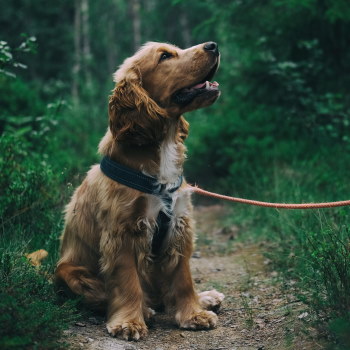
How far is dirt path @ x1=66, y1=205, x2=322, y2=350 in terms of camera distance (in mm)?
3150

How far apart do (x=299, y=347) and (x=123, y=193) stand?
1458 mm

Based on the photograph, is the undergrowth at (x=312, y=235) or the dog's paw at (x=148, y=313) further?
the dog's paw at (x=148, y=313)

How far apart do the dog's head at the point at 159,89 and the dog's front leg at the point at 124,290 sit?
80cm

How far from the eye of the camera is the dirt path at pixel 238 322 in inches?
124

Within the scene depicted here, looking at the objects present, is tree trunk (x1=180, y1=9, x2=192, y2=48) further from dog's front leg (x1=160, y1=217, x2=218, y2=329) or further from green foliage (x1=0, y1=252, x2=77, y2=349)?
green foliage (x1=0, y1=252, x2=77, y2=349)

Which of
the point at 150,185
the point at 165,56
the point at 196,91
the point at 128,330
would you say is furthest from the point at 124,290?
the point at 165,56

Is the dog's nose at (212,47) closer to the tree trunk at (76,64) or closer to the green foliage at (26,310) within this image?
the green foliage at (26,310)

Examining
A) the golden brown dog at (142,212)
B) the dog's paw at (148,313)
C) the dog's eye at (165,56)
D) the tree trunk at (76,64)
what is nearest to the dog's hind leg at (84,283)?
the golden brown dog at (142,212)

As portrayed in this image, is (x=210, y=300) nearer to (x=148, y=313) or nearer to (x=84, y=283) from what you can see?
(x=148, y=313)

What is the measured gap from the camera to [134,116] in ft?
11.6

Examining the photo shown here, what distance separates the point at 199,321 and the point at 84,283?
855mm

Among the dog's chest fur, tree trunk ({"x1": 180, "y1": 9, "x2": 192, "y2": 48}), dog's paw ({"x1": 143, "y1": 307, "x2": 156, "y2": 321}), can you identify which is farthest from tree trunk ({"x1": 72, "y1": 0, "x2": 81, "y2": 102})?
dog's paw ({"x1": 143, "y1": 307, "x2": 156, "y2": 321})

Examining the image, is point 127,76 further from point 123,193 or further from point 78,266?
point 78,266

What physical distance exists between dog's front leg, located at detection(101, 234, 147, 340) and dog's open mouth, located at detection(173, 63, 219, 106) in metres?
1.07
